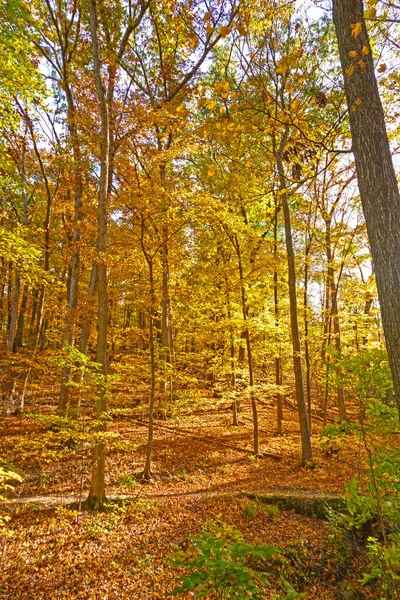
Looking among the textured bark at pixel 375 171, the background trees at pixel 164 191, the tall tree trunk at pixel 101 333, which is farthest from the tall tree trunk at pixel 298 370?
the textured bark at pixel 375 171

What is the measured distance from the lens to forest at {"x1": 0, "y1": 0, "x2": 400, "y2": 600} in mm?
3215

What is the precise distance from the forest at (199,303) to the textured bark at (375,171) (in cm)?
2

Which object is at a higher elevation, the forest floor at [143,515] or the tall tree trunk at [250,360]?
the tall tree trunk at [250,360]

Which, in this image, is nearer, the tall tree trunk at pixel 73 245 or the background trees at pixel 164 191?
the background trees at pixel 164 191

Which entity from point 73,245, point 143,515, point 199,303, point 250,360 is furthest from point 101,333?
point 199,303

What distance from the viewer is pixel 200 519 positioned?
6.25 meters

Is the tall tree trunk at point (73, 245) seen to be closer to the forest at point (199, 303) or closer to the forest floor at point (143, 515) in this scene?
the forest at point (199, 303)

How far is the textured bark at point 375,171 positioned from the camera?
251cm

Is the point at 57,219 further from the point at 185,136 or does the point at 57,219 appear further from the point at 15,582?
the point at 15,582

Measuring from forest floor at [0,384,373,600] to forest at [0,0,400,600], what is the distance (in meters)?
0.04

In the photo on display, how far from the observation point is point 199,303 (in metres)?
14.4

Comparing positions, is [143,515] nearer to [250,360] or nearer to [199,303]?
[250,360]

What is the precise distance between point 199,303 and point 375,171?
11.9m

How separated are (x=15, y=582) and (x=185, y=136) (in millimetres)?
11199
